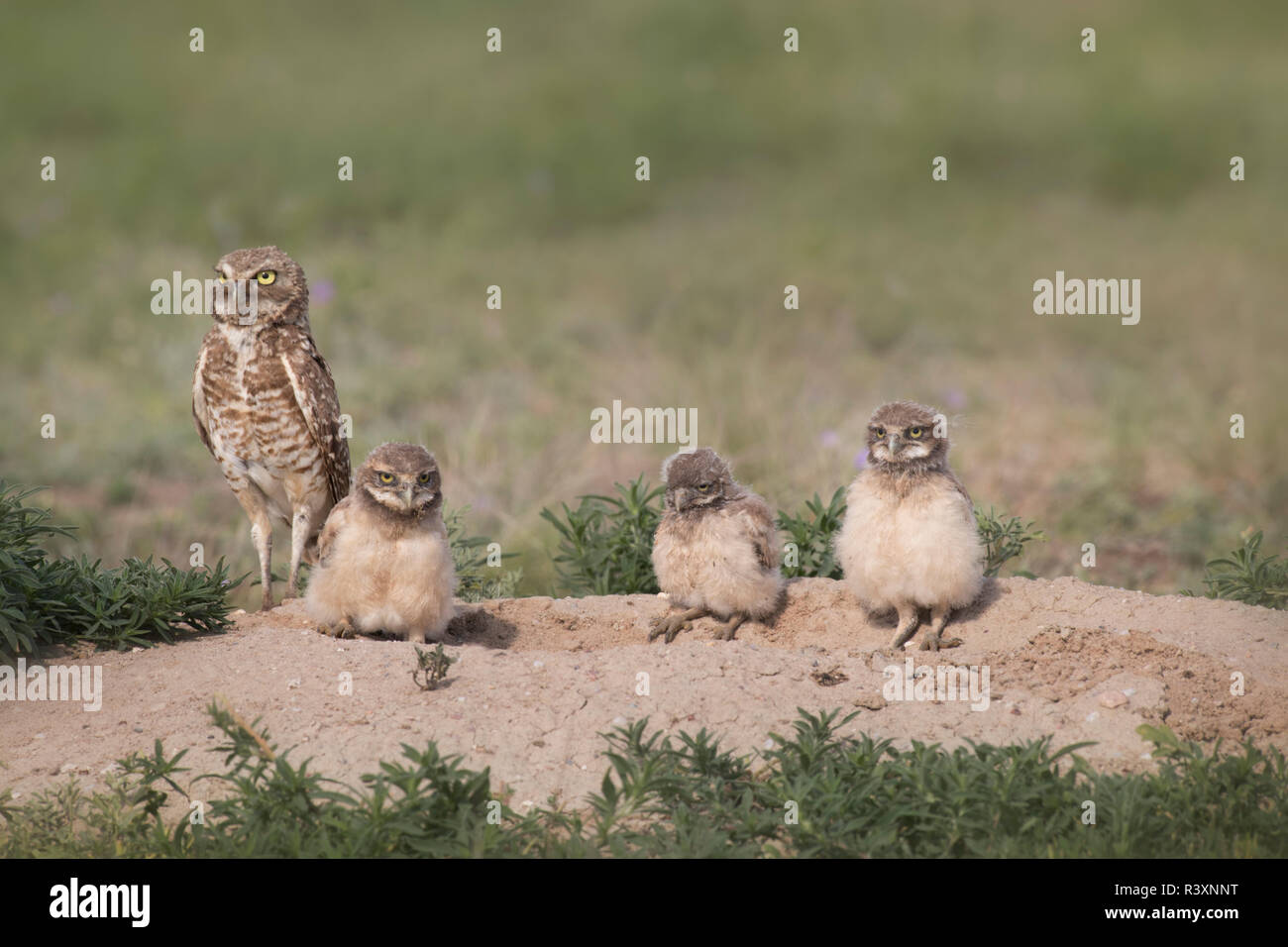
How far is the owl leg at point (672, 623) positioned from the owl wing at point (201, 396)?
2501 millimetres

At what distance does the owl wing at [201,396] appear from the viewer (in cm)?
711

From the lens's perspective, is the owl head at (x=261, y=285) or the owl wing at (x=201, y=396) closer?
the owl head at (x=261, y=285)

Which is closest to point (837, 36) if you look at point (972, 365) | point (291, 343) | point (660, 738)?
point (972, 365)

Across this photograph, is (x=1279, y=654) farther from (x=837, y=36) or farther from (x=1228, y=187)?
(x=837, y=36)

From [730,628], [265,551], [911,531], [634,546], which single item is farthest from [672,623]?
[265,551]

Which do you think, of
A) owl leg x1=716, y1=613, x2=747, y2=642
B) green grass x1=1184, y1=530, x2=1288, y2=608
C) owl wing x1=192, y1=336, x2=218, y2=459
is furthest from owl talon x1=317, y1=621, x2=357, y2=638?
green grass x1=1184, y1=530, x2=1288, y2=608

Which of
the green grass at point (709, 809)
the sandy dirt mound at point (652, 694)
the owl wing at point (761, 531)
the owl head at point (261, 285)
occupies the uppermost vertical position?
the owl head at point (261, 285)

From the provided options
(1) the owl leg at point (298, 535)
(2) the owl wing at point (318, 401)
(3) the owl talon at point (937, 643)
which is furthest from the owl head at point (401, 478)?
(3) the owl talon at point (937, 643)

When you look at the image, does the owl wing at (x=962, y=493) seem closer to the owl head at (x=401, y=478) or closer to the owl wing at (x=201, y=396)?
the owl head at (x=401, y=478)

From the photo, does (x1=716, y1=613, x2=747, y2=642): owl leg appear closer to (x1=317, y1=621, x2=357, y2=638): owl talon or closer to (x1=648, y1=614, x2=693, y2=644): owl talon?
(x1=648, y1=614, x2=693, y2=644): owl talon

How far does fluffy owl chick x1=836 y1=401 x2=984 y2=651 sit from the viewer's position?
633cm

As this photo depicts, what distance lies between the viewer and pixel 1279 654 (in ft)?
19.2

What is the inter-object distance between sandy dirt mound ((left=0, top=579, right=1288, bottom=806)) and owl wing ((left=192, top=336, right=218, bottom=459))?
134cm
